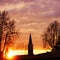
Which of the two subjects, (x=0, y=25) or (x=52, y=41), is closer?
(x=0, y=25)

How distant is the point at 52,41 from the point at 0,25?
17366 millimetres

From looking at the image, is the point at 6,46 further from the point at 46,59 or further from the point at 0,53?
the point at 46,59

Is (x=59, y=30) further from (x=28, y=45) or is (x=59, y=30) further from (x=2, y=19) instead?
(x=28, y=45)

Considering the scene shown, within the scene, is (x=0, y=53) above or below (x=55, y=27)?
below

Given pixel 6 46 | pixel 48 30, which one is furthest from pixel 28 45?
pixel 6 46

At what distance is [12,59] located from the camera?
78.1 metres

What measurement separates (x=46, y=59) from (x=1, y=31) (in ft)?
52.7

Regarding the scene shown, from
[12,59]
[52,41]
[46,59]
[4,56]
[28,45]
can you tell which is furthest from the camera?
[28,45]

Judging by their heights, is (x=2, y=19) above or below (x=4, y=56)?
above

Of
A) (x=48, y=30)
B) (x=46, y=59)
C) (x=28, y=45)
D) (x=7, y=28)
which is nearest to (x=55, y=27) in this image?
(x=48, y=30)

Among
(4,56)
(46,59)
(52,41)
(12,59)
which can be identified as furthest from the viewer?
(52,41)

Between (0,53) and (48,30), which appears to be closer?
(0,53)

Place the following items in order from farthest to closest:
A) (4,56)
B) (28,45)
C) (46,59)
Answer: (28,45) < (4,56) < (46,59)

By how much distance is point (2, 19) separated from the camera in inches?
3292
